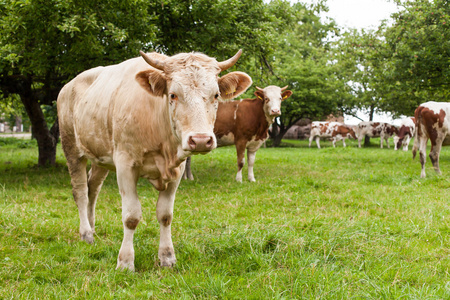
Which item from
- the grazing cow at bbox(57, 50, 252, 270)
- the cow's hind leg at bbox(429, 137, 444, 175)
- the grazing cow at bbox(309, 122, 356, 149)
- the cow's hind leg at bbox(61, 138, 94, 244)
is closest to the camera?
the grazing cow at bbox(57, 50, 252, 270)

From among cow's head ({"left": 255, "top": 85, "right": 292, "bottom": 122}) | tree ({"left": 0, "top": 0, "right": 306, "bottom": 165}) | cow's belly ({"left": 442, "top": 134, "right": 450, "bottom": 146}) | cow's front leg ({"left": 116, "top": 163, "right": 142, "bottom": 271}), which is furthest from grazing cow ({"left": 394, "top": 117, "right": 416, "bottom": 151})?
cow's front leg ({"left": 116, "top": 163, "right": 142, "bottom": 271})

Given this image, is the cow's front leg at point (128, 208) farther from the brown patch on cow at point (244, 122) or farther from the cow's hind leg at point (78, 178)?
the brown patch on cow at point (244, 122)

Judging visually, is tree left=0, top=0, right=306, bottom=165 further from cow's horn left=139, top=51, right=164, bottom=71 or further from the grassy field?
cow's horn left=139, top=51, right=164, bottom=71

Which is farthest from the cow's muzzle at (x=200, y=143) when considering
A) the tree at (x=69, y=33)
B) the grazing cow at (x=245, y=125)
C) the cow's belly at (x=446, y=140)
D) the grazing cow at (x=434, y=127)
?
the cow's belly at (x=446, y=140)

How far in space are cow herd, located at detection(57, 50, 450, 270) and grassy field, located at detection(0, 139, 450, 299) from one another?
0.40 metres

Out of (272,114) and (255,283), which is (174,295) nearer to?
(255,283)

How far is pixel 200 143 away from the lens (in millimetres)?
2875

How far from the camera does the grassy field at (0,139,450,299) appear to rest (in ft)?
9.62

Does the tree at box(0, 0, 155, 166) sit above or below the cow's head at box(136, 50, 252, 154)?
above

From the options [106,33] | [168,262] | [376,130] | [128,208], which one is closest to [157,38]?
[106,33]

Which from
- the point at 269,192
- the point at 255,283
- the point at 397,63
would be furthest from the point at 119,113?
the point at 397,63

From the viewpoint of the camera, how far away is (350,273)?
3.12m

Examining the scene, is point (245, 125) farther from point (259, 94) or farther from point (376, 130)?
point (376, 130)

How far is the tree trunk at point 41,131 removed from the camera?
36.2ft
